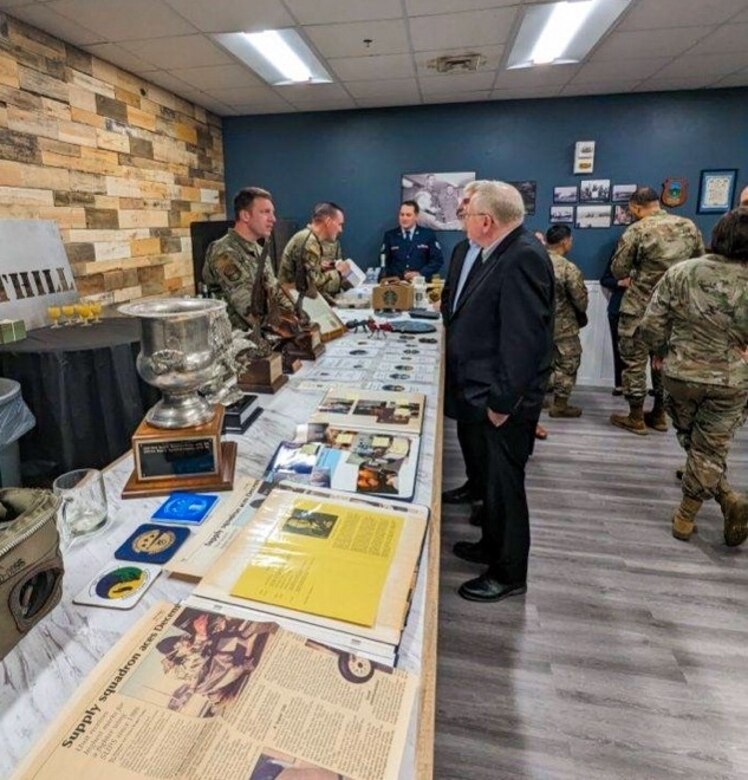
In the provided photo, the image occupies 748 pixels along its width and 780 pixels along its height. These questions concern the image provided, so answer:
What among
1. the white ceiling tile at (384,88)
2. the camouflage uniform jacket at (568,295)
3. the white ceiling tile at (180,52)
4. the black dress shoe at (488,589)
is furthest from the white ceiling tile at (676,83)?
the black dress shoe at (488,589)

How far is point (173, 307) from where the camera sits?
1192mm

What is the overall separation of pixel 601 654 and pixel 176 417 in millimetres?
1633

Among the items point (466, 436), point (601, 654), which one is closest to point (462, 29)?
point (466, 436)

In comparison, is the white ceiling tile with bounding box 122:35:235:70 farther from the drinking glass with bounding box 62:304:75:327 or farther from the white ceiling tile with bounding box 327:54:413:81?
the drinking glass with bounding box 62:304:75:327

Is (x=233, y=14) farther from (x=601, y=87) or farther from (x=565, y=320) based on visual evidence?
(x=601, y=87)

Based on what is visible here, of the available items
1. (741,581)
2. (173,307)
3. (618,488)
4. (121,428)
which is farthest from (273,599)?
(618,488)

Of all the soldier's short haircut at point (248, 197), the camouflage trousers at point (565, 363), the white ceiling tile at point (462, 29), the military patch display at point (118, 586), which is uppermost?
the white ceiling tile at point (462, 29)

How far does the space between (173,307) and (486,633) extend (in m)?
1.55

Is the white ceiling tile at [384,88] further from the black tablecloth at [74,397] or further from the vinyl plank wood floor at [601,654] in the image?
the vinyl plank wood floor at [601,654]

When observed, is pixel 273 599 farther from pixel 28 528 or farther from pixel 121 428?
pixel 121 428

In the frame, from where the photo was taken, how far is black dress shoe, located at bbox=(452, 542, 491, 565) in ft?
7.44

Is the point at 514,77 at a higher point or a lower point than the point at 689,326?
higher

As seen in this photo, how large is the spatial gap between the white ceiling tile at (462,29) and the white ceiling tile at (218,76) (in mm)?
1374

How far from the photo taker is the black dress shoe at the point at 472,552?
2268 mm
